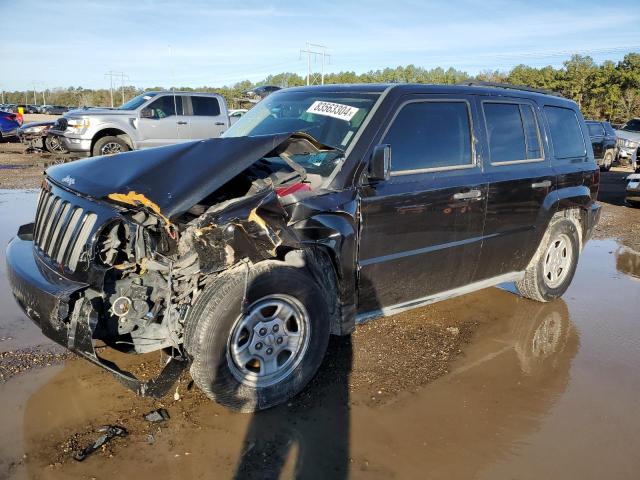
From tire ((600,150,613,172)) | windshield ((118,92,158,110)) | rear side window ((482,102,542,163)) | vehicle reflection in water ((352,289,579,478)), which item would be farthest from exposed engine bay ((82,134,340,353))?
tire ((600,150,613,172))

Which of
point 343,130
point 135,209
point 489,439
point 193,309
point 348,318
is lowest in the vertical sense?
point 489,439

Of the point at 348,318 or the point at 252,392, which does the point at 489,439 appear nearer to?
the point at 348,318

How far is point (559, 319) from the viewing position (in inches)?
194

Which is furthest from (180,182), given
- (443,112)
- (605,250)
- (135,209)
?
(605,250)

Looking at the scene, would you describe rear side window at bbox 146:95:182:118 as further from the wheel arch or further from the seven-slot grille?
the seven-slot grille

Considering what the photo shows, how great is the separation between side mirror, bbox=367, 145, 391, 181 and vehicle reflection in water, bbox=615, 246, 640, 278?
181 inches

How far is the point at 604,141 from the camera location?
18.1 meters

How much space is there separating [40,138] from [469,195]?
15621mm

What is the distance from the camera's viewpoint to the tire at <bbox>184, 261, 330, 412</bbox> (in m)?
2.82

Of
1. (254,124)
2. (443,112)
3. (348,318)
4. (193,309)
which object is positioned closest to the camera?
(193,309)

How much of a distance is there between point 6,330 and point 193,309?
82.8 inches

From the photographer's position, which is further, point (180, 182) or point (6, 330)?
point (6, 330)

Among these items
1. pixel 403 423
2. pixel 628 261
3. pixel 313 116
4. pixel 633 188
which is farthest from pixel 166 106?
pixel 403 423

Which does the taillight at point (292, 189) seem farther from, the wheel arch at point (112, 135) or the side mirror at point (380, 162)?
the wheel arch at point (112, 135)
